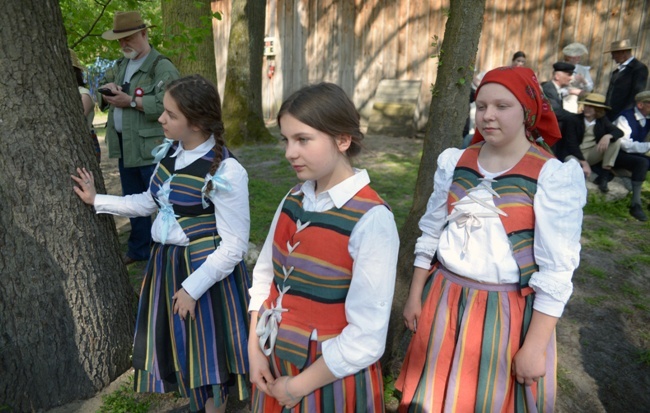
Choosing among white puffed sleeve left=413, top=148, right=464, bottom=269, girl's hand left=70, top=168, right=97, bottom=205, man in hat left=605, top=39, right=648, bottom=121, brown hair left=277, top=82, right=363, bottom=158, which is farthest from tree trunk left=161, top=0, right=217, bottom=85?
man in hat left=605, top=39, right=648, bottom=121

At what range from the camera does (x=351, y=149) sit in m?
1.59

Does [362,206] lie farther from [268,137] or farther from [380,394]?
[268,137]

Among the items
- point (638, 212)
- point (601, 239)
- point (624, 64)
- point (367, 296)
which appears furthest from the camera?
point (624, 64)

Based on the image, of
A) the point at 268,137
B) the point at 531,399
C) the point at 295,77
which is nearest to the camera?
the point at 531,399

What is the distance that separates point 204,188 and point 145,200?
0.46 metres

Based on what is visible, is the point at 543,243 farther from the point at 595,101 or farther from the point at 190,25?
the point at 190,25

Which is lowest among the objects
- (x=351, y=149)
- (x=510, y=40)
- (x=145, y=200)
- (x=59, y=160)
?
(x=145, y=200)

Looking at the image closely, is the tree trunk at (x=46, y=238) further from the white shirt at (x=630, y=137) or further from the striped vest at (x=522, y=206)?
the white shirt at (x=630, y=137)

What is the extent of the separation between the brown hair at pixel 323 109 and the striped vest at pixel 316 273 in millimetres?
200

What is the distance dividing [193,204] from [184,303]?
415 mm

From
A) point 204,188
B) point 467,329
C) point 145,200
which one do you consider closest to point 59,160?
point 145,200

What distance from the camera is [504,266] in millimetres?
1686

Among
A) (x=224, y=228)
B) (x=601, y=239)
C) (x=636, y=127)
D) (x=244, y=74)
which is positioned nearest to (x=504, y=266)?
(x=224, y=228)

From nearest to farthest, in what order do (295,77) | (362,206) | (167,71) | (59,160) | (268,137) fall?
(362,206)
(59,160)
(167,71)
(268,137)
(295,77)
